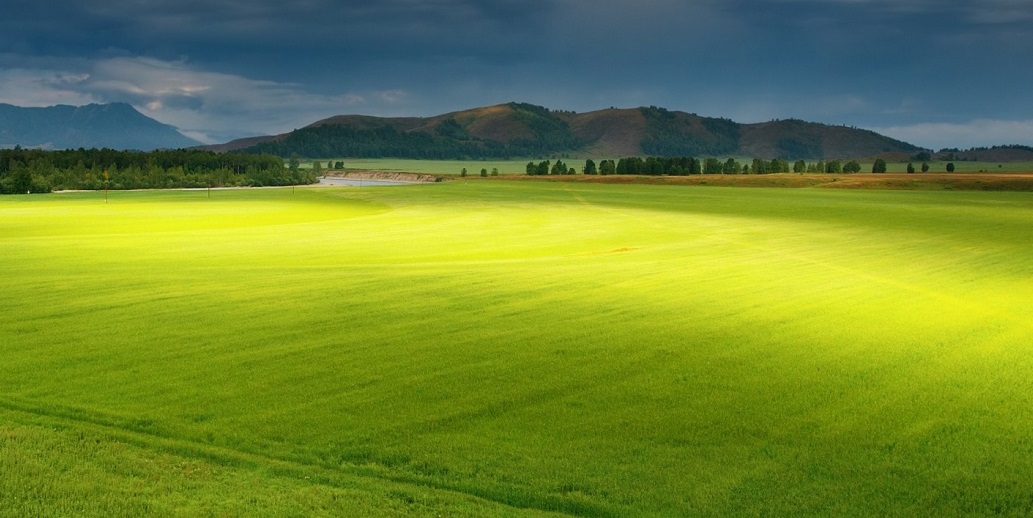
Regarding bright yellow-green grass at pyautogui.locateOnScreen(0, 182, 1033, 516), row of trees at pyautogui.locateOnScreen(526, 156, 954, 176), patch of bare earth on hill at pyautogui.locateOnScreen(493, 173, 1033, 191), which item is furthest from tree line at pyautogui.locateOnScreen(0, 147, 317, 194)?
bright yellow-green grass at pyautogui.locateOnScreen(0, 182, 1033, 516)

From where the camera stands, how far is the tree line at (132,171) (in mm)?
114375

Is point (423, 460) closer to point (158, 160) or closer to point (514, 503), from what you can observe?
point (514, 503)

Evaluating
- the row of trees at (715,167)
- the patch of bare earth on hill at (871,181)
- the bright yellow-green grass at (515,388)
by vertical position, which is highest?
the row of trees at (715,167)

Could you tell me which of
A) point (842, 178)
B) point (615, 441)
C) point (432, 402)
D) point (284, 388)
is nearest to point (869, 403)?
point (615, 441)

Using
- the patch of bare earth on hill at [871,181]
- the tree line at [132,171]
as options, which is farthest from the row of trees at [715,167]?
the tree line at [132,171]

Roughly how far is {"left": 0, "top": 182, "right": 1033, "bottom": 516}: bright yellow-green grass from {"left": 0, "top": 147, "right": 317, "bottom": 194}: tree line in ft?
321

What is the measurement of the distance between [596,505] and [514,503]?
0.80 m

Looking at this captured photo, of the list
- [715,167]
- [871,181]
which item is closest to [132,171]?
[715,167]

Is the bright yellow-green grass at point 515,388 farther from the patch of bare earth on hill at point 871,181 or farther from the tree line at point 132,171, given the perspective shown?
the tree line at point 132,171

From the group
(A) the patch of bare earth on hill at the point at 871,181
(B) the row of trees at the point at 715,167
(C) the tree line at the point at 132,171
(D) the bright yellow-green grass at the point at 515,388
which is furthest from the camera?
(B) the row of trees at the point at 715,167

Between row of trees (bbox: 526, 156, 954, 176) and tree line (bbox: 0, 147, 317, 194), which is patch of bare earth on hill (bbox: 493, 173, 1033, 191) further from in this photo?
tree line (bbox: 0, 147, 317, 194)

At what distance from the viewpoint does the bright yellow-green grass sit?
842 cm

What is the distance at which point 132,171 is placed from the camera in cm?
12850

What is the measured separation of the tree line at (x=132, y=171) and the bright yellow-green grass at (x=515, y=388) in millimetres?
97796
